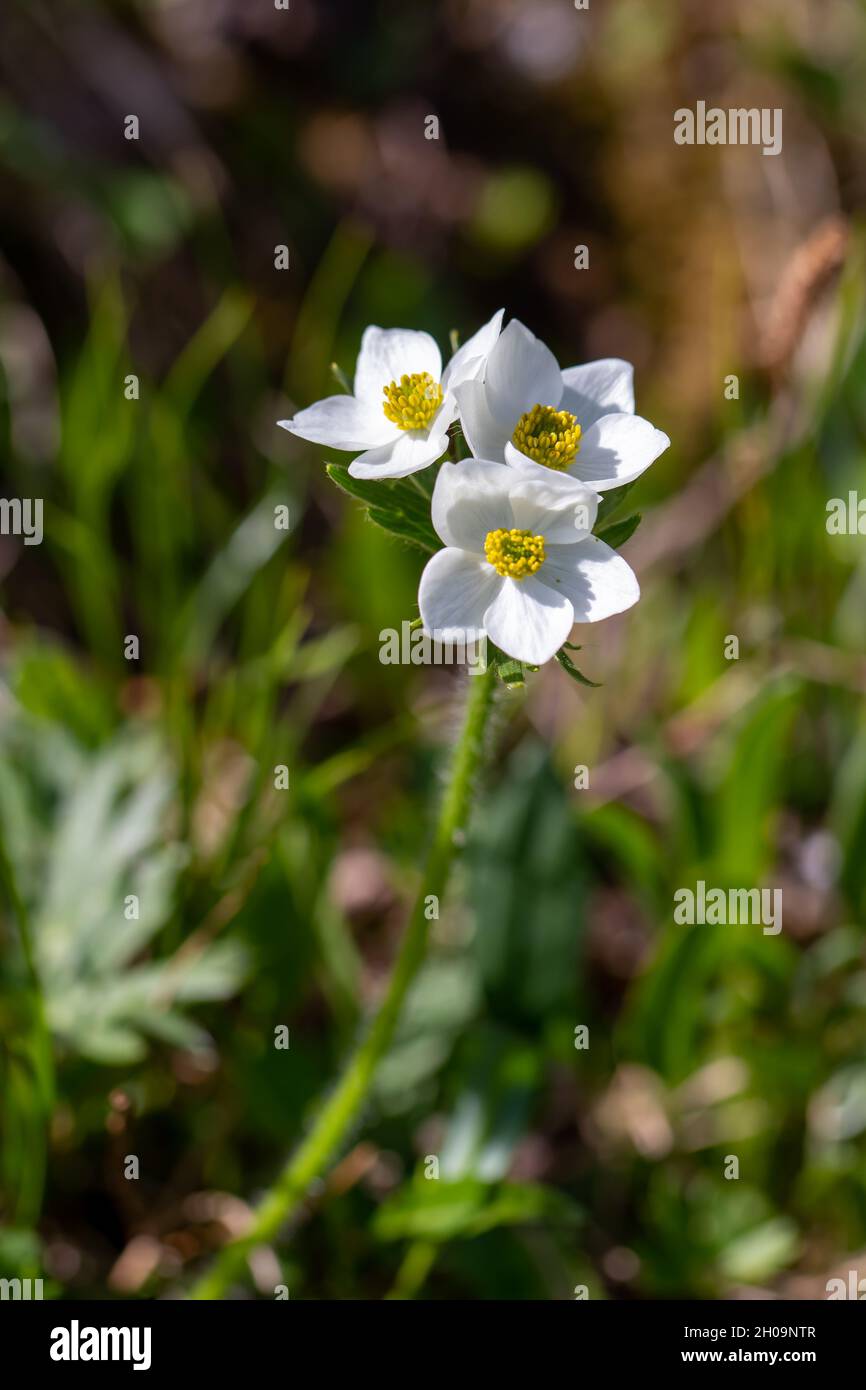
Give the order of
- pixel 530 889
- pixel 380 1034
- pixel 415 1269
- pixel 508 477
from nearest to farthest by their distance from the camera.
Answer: pixel 508 477 < pixel 380 1034 < pixel 415 1269 < pixel 530 889

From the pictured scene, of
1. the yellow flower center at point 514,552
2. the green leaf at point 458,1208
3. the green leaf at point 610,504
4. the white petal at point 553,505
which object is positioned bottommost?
the green leaf at point 458,1208

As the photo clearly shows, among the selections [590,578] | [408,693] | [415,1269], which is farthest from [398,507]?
[408,693]

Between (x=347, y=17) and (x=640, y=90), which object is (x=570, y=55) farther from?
(x=347, y=17)

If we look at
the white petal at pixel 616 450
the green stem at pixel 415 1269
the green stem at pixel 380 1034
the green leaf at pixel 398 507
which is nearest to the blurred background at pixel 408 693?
the green stem at pixel 415 1269

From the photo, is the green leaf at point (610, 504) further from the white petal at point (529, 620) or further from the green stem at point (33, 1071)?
the green stem at point (33, 1071)

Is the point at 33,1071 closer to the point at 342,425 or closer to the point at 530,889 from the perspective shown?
the point at 530,889

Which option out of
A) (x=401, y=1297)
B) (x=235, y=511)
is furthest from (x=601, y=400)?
(x=235, y=511)

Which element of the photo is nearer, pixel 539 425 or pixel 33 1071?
pixel 539 425
